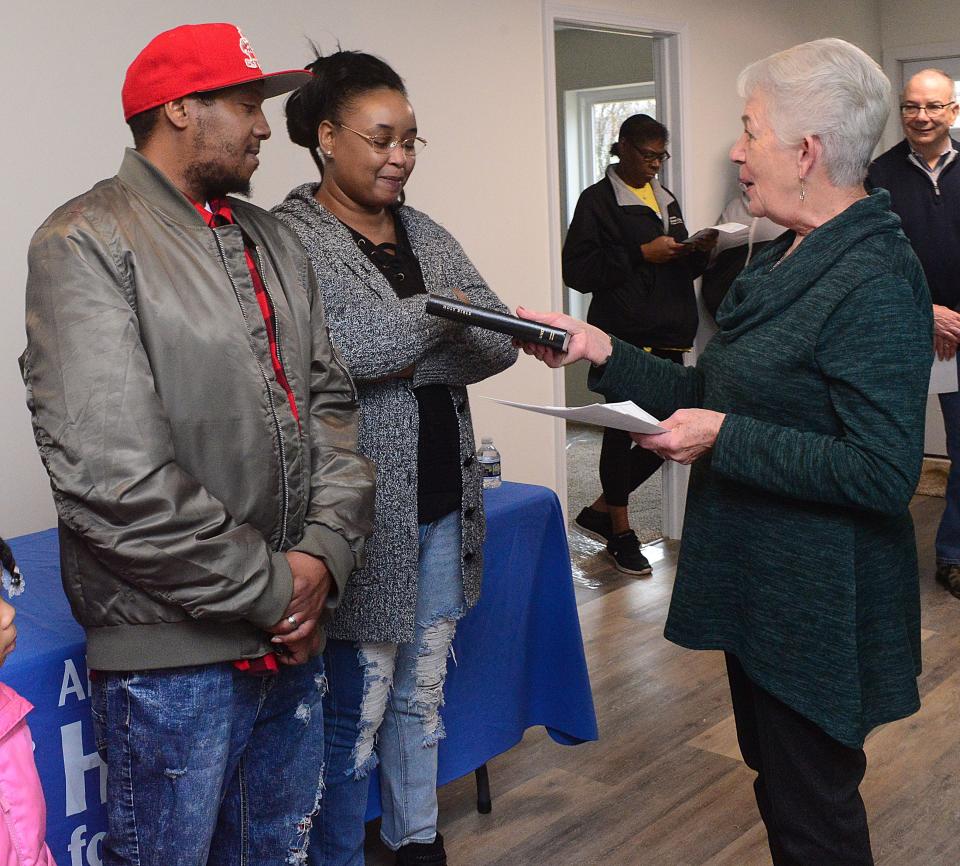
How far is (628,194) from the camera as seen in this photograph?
4.51m

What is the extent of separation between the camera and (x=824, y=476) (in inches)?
59.1

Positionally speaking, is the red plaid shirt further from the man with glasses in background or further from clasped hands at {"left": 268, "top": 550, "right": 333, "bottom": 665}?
the man with glasses in background

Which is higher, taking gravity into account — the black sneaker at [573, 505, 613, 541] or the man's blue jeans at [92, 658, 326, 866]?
the man's blue jeans at [92, 658, 326, 866]

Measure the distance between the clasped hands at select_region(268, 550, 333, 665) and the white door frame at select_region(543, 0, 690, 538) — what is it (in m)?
2.80

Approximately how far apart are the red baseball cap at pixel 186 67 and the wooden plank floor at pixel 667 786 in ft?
5.63

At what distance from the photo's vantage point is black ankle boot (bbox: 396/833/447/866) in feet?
7.49

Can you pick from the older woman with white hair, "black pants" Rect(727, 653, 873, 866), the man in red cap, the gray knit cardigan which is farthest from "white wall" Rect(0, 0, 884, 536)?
"black pants" Rect(727, 653, 873, 866)

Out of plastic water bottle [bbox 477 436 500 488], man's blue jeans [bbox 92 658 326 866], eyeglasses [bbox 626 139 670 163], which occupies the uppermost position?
eyeglasses [bbox 626 139 670 163]

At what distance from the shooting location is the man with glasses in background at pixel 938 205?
4164mm

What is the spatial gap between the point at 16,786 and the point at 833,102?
138 centimetres

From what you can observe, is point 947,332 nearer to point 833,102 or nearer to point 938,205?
point 938,205

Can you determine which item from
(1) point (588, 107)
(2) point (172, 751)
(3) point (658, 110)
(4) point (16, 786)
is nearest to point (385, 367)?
(2) point (172, 751)

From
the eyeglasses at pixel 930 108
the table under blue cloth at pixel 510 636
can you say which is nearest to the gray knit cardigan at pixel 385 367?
the table under blue cloth at pixel 510 636

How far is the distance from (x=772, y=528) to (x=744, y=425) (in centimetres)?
16
